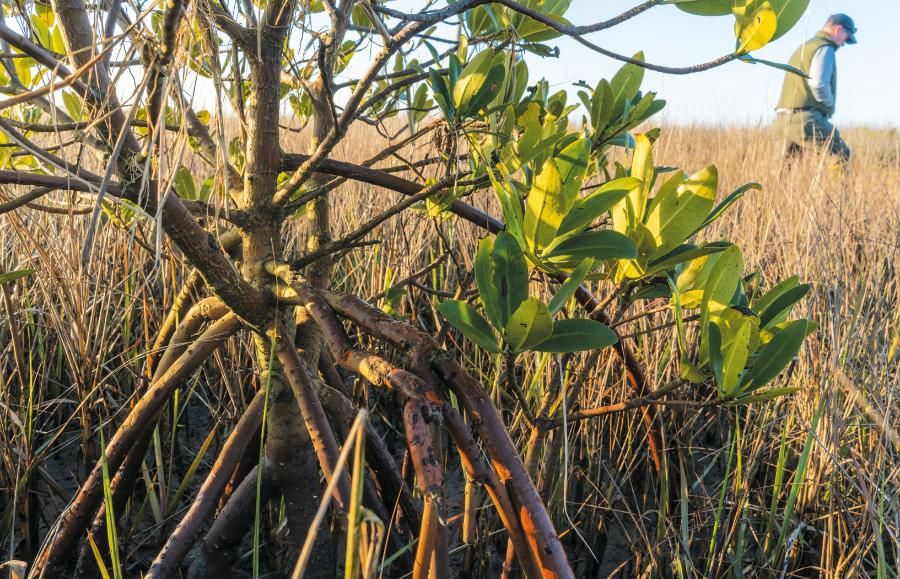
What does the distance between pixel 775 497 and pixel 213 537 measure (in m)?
0.85

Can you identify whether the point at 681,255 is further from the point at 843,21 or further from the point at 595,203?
the point at 843,21

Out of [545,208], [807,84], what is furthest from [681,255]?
[807,84]

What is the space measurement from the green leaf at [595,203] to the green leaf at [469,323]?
0.37ft

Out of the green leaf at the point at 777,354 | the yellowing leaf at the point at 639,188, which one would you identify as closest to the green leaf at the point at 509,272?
the yellowing leaf at the point at 639,188

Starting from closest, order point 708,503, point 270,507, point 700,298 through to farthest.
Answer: point 700,298 → point 270,507 → point 708,503

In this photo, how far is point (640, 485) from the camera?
1.43 metres

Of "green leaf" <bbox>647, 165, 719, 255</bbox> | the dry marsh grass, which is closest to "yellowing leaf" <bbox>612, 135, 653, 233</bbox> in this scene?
"green leaf" <bbox>647, 165, 719, 255</bbox>

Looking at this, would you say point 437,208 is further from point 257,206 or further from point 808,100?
point 808,100

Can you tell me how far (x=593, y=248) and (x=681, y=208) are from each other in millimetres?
98

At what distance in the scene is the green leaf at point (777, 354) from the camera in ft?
2.12

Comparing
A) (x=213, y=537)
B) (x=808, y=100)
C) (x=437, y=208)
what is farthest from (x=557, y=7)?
(x=808, y=100)

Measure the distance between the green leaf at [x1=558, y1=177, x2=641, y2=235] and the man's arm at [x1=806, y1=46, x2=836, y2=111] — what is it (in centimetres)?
488

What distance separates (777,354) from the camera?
652mm

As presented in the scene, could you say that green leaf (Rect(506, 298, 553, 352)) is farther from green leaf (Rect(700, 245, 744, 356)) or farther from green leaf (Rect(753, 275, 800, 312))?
green leaf (Rect(753, 275, 800, 312))
